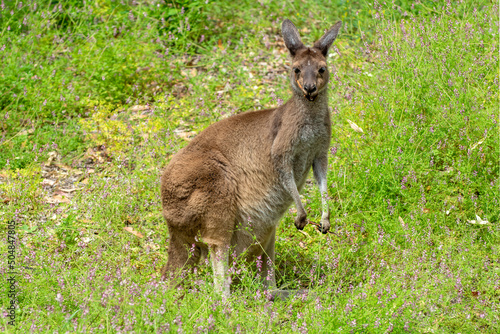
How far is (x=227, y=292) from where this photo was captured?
3906 millimetres

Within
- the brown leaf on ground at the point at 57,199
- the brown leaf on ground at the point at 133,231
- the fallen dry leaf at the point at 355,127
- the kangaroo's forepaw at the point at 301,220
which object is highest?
the fallen dry leaf at the point at 355,127

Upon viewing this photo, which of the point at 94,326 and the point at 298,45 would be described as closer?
the point at 94,326

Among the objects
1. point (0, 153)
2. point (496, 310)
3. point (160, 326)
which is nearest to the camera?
point (160, 326)

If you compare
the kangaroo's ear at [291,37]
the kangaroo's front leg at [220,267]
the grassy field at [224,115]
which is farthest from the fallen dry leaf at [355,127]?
the kangaroo's front leg at [220,267]

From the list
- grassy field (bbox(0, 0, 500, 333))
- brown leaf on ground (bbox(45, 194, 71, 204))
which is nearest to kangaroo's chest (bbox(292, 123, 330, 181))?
grassy field (bbox(0, 0, 500, 333))

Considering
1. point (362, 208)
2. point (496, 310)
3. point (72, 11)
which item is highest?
point (72, 11)

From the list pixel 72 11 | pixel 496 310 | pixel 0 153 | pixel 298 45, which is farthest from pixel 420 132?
pixel 72 11

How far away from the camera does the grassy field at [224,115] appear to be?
3.39 metres

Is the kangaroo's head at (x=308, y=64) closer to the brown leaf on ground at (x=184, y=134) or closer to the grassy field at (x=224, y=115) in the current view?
the grassy field at (x=224, y=115)

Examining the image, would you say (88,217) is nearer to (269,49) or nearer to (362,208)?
(362,208)

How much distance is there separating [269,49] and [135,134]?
104 inches

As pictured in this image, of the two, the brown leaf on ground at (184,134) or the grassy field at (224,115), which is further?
the brown leaf on ground at (184,134)

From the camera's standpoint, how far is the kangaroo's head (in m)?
4.08

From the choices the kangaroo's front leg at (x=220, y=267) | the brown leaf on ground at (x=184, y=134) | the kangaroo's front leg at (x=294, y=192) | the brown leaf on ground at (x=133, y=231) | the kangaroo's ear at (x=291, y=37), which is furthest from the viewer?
the brown leaf on ground at (x=184, y=134)
